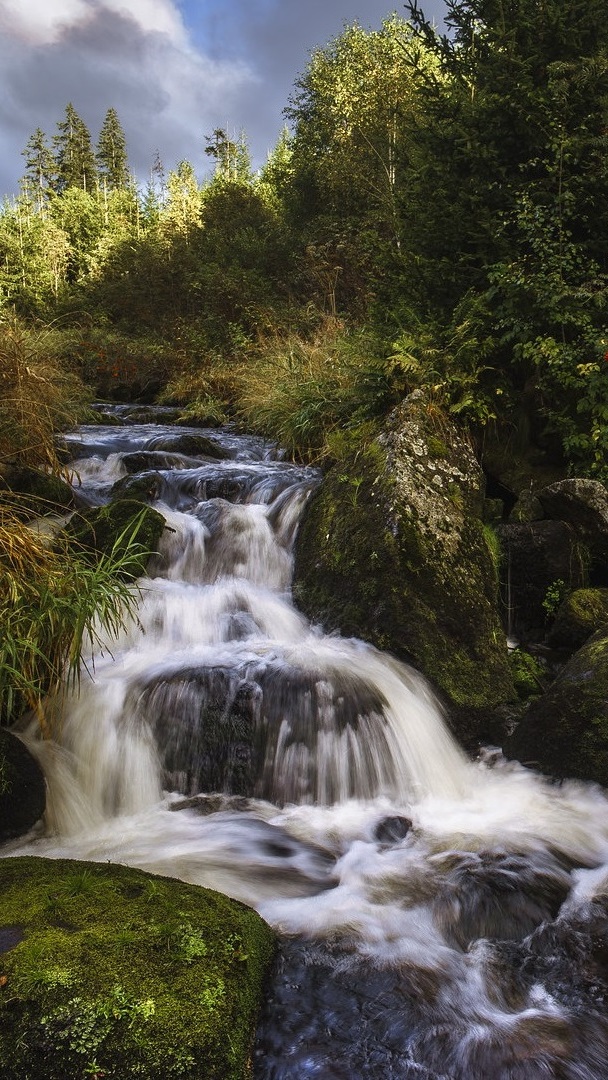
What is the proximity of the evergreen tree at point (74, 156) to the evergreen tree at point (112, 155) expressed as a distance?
103 centimetres

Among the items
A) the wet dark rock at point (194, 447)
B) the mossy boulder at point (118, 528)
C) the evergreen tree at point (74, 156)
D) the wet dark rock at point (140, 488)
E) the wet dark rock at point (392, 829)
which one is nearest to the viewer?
the wet dark rock at point (392, 829)

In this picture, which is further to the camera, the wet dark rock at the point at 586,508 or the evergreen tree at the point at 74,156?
the evergreen tree at the point at 74,156

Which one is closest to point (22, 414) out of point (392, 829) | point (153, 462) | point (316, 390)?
point (153, 462)

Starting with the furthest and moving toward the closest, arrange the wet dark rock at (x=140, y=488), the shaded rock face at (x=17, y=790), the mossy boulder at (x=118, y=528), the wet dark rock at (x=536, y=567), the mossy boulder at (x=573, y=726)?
1. the wet dark rock at (x=140, y=488)
2. the wet dark rock at (x=536, y=567)
3. the mossy boulder at (x=118, y=528)
4. the mossy boulder at (x=573, y=726)
5. the shaded rock face at (x=17, y=790)

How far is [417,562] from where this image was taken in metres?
5.16

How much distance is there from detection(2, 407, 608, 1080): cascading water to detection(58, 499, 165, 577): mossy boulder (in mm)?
418

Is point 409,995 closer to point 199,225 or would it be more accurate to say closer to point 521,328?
point 521,328

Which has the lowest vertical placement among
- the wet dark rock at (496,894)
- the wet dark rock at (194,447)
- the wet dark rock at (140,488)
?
the wet dark rock at (496,894)

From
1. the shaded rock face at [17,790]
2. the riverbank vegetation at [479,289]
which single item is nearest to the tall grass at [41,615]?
the riverbank vegetation at [479,289]

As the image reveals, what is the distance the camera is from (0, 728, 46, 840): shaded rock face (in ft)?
10.9

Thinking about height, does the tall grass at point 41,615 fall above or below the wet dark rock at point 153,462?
below

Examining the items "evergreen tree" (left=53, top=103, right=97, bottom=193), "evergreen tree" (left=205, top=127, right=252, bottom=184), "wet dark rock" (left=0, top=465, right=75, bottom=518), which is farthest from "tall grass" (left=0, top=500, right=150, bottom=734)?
"evergreen tree" (left=53, top=103, right=97, bottom=193)

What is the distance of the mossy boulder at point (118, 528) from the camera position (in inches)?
219

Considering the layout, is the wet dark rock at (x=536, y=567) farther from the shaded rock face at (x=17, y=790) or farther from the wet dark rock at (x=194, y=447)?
the wet dark rock at (x=194, y=447)
